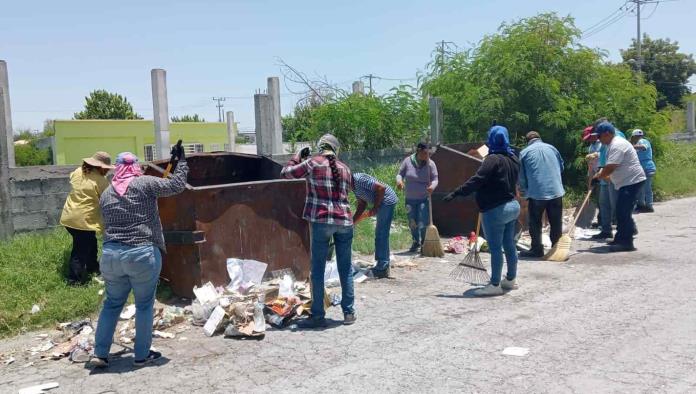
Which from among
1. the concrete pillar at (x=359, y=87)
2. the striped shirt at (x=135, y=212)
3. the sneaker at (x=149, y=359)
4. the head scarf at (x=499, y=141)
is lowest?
the sneaker at (x=149, y=359)

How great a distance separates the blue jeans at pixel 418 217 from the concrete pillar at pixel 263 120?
346 centimetres

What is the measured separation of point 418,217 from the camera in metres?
9.98

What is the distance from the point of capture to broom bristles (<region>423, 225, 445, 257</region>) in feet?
31.3

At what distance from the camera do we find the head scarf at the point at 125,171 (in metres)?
5.42

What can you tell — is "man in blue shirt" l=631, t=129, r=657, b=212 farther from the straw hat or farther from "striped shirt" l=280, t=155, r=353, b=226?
the straw hat

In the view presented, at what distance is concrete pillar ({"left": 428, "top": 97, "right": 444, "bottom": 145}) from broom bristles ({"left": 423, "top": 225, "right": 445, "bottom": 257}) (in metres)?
4.97

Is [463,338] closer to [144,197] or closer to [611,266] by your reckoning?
[144,197]

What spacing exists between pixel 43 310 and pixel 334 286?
3061 millimetres

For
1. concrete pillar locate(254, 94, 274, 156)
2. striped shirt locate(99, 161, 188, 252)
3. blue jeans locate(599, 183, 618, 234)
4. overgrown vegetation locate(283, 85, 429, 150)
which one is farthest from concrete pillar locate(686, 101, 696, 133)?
striped shirt locate(99, 161, 188, 252)

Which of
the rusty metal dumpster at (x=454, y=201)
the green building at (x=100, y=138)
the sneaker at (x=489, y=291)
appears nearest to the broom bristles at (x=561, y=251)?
the rusty metal dumpster at (x=454, y=201)

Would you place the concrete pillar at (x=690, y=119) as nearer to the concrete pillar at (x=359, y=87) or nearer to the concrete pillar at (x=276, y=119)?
the concrete pillar at (x=359, y=87)

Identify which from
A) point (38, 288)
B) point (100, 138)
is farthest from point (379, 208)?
point (100, 138)

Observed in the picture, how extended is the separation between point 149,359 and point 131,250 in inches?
36.6

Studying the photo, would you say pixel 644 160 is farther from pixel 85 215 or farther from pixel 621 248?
pixel 85 215
